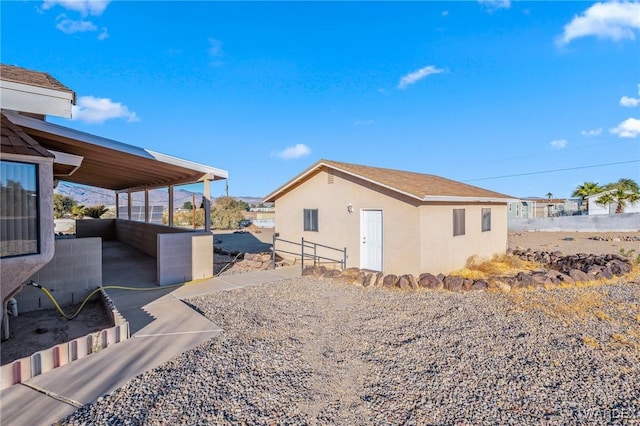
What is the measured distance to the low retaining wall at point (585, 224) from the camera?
80.1 feet

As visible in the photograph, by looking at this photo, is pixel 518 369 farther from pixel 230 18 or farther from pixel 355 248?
pixel 230 18

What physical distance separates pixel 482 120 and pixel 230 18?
20432 mm

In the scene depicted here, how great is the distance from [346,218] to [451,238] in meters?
3.45

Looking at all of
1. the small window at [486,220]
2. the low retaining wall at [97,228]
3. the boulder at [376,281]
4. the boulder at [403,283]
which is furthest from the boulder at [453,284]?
the low retaining wall at [97,228]

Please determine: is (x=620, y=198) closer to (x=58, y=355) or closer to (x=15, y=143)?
(x=58, y=355)

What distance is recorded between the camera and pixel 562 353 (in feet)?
14.0

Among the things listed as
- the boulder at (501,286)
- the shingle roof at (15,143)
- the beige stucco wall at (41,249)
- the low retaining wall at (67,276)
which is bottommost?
the boulder at (501,286)

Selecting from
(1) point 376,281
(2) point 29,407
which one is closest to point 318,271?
(1) point 376,281

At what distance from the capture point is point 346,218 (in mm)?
10727

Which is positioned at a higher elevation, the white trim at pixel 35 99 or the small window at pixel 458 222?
the white trim at pixel 35 99

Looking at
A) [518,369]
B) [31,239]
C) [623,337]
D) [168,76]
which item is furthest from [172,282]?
[168,76]

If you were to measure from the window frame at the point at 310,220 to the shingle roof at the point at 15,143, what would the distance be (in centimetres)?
818

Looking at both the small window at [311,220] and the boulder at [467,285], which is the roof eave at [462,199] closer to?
the boulder at [467,285]

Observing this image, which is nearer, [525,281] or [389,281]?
[525,281]
